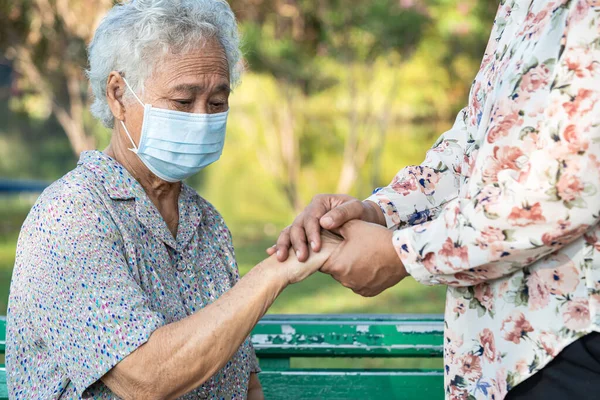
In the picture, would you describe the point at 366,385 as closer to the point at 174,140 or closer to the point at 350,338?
the point at 350,338

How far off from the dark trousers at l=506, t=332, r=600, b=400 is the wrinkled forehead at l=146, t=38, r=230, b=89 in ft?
4.21

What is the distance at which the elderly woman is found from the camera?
1970 millimetres

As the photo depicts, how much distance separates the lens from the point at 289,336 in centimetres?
285

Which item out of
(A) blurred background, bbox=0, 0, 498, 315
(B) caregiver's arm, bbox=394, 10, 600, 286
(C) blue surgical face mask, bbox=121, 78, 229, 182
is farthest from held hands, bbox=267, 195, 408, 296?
(A) blurred background, bbox=0, 0, 498, 315

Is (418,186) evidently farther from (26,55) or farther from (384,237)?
(26,55)

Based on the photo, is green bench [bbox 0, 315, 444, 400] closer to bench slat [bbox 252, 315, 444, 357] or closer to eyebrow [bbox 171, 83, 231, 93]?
bench slat [bbox 252, 315, 444, 357]

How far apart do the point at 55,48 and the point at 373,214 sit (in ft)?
28.9

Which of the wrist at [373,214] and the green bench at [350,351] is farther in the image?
the green bench at [350,351]

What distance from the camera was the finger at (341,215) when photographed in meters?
2.21

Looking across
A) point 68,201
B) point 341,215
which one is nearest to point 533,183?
point 341,215

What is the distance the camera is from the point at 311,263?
219 centimetres

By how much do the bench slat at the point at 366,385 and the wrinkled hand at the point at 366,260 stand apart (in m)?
0.69

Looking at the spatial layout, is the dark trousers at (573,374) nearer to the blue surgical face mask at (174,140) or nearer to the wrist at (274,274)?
the wrist at (274,274)

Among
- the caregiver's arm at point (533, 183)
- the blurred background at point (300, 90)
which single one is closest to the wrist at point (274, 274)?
the caregiver's arm at point (533, 183)
